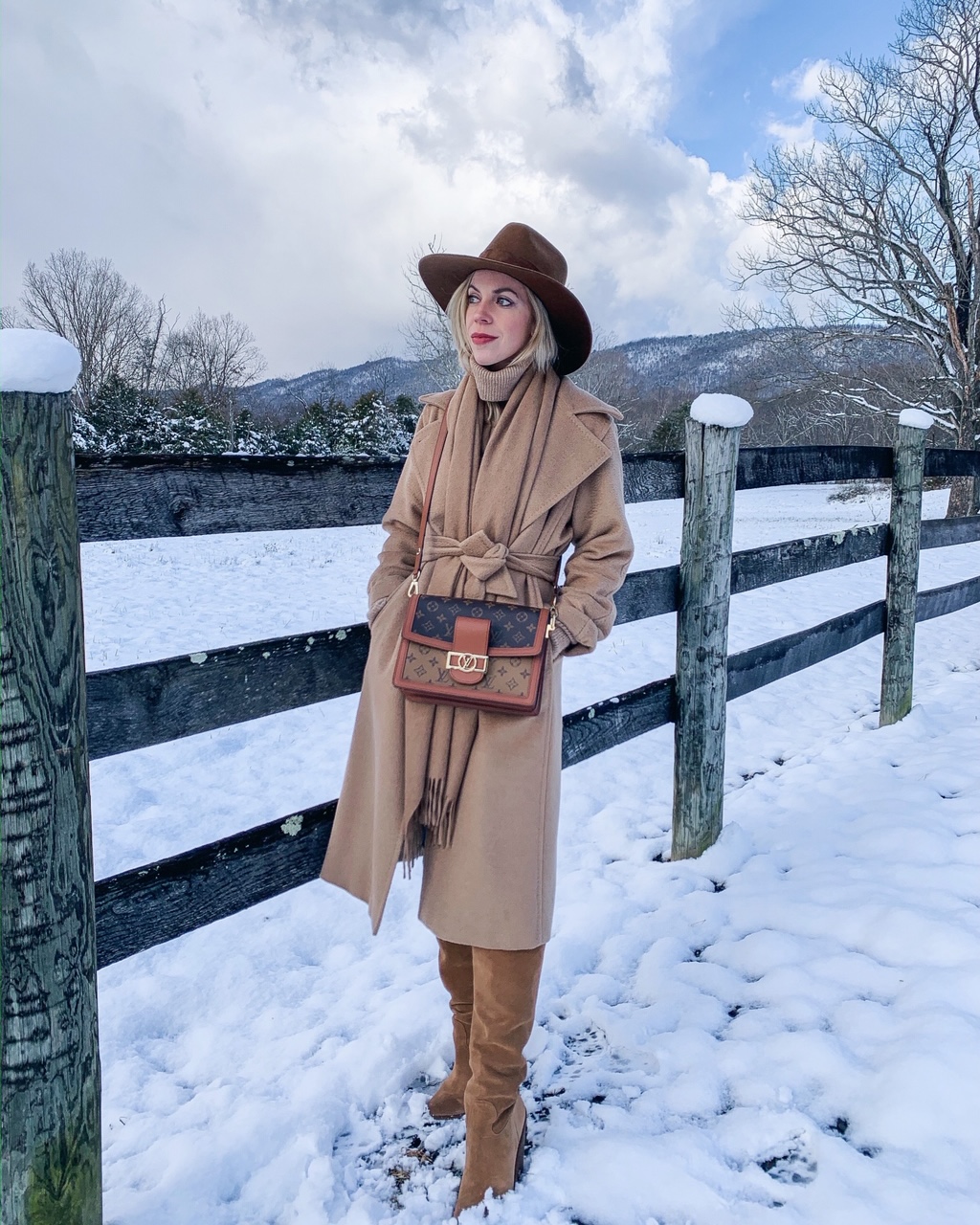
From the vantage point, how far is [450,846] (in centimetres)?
181

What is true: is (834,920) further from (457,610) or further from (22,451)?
(22,451)

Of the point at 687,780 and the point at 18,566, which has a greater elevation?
the point at 18,566

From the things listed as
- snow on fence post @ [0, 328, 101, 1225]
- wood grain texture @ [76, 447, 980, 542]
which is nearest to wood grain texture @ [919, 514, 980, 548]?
wood grain texture @ [76, 447, 980, 542]

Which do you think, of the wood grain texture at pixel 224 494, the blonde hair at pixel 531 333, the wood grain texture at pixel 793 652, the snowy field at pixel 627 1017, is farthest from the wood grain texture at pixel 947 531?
the wood grain texture at pixel 224 494

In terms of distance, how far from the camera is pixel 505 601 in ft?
5.82

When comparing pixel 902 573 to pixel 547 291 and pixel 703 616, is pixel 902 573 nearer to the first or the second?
pixel 703 616

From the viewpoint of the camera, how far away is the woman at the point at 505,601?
176cm

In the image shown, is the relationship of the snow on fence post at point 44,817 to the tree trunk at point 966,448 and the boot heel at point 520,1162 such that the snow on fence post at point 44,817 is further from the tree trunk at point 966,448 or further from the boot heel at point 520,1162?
the tree trunk at point 966,448

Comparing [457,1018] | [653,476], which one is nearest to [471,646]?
[457,1018]

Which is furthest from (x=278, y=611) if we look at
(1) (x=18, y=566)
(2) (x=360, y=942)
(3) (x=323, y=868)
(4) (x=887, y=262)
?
(4) (x=887, y=262)

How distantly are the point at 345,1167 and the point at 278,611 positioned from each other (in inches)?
269

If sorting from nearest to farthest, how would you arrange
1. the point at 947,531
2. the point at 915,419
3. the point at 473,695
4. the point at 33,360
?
the point at 33,360 < the point at 473,695 < the point at 915,419 < the point at 947,531

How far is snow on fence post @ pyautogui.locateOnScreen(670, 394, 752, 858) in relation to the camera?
286cm

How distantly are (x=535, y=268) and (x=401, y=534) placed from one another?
0.66 meters
